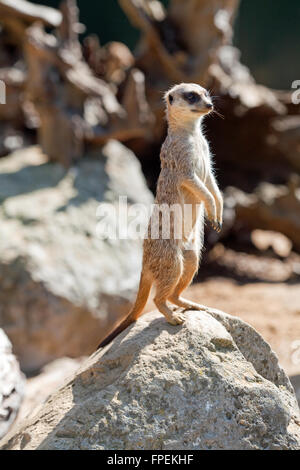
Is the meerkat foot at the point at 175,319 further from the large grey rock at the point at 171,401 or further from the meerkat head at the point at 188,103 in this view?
the meerkat head at the point at 188,103

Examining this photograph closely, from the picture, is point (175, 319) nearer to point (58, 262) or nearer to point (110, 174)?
point (58, 262)

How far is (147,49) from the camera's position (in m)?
5.91

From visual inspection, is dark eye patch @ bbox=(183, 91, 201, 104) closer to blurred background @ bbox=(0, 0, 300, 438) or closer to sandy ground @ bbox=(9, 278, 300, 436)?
sandy ground @ bbox=(9, 278, 300, 436)

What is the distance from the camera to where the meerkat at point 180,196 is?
231cm

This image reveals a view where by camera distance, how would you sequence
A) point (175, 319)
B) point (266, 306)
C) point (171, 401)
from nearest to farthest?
point (171, 401) → point (175, 319) → point (266, 306)

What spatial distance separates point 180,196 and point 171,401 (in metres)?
0.84

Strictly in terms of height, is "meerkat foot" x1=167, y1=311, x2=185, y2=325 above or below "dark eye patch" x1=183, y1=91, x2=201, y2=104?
below

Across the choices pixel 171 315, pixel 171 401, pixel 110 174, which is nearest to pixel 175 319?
pixel 171 315

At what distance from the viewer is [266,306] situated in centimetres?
513

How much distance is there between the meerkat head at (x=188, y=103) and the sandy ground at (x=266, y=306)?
1.91 metres

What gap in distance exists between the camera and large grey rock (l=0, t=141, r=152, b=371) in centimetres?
417

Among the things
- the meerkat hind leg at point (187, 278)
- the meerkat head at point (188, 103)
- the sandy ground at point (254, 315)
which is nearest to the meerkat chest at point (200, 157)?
the meerkat head at point (188, 103)

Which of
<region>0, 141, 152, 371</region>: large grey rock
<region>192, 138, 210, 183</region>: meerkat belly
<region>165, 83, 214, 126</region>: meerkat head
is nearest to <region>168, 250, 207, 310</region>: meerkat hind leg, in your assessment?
<region>192, 138, 210, 183</region>: meerkat belly

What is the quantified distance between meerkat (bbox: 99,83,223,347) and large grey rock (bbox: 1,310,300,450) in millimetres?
134
